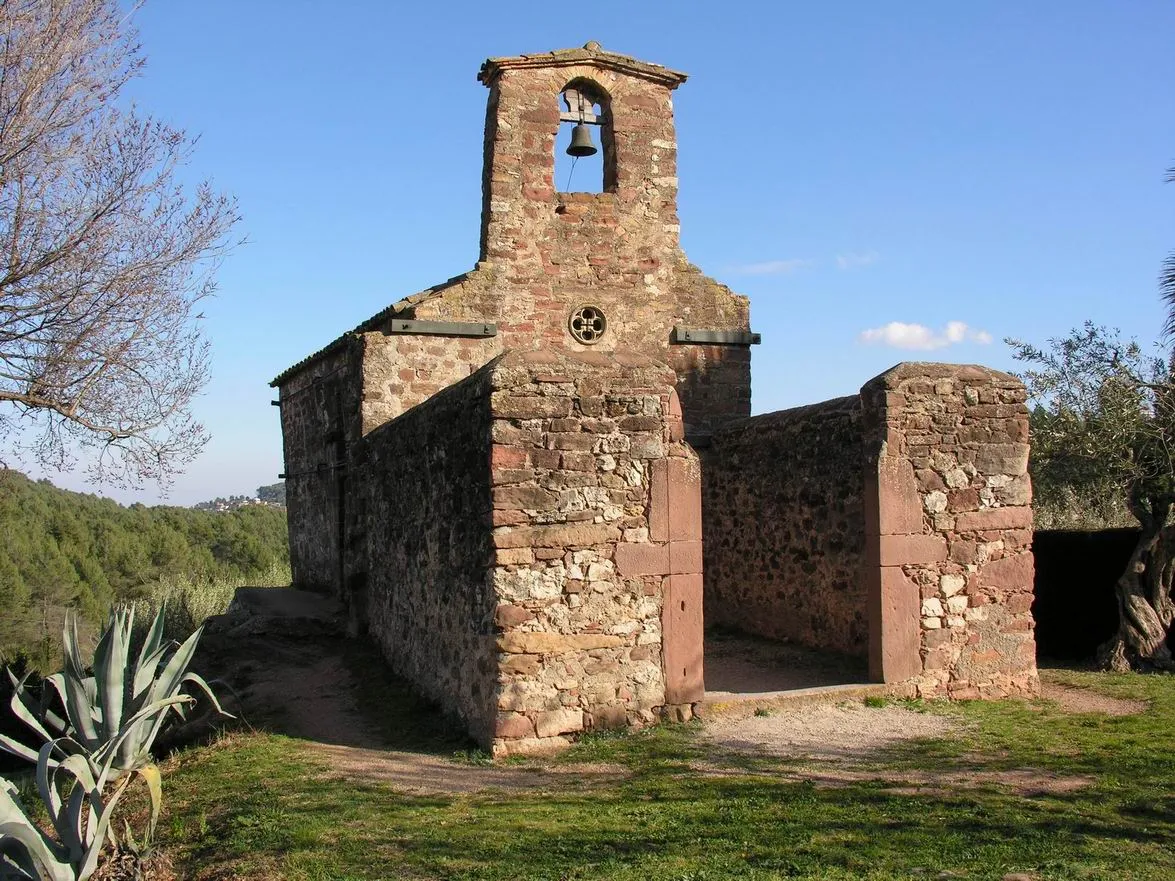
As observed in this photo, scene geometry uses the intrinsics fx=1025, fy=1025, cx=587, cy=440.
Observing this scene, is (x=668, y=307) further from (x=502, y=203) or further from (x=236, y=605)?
(x=236, y=605)

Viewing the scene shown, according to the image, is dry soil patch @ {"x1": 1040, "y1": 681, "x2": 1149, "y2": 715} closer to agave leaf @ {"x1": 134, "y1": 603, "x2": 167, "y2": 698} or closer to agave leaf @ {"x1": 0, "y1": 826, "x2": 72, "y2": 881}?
agave leaf @ {"x1": 134, "y1": 603, "x2": 167, "y2": 698}

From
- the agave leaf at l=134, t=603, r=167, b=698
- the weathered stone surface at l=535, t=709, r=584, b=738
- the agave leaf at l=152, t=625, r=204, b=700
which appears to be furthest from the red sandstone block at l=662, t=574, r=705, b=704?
the agave leaf at l=134, t=603, r=167, b=698

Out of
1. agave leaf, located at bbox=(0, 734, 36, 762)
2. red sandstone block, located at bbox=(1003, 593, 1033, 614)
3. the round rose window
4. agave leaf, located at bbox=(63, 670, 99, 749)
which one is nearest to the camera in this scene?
agave leaf, located at bbox=(0, 734, 36, 762)

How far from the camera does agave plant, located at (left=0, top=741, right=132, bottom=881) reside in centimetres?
511

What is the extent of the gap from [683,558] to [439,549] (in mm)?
2291

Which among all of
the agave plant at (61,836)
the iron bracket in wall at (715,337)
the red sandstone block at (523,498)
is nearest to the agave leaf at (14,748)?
Answer: the agave plant at (61,836)

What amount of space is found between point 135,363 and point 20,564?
21.9 m

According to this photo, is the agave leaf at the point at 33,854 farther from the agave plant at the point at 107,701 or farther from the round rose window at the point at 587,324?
the round rose window at the point at 587,324

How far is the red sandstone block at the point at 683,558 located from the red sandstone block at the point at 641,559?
51mm

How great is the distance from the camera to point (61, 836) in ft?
17.9

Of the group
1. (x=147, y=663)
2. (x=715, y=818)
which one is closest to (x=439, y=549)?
(x=147, y=663)

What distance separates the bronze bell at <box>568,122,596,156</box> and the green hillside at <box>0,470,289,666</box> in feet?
38.8

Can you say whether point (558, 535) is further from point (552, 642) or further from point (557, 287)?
point (557, 287)

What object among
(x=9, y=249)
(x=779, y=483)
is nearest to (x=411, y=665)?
(x=779, y=483)
